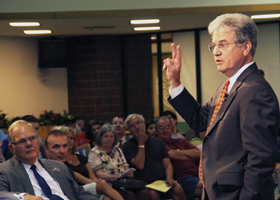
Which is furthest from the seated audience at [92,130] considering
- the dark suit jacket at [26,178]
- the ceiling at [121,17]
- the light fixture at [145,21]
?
the dark suit jacket at [26,178]

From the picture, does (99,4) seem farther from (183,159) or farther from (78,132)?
(183,159)

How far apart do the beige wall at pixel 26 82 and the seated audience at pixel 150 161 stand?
4328mm

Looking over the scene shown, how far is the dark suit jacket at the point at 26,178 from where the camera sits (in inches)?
110

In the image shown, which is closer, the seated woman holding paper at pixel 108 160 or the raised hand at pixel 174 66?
the raised hand at pixel 174 66

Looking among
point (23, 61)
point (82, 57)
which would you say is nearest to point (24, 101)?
point (23, 61)

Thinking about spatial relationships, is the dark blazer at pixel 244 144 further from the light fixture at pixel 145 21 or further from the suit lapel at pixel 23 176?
the light fixture at pixel 145 21

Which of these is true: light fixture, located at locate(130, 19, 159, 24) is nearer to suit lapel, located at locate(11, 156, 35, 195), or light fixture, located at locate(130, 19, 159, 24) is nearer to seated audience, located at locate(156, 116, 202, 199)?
seated audience, located at locate(156, 116, 202, 199)

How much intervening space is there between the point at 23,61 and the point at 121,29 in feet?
7.77

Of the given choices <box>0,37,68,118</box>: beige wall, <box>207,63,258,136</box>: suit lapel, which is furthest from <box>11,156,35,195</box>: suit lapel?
<box>0,37,68,118</box>: beige wall

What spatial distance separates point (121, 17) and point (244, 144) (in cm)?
473

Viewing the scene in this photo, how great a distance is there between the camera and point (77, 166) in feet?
13.6

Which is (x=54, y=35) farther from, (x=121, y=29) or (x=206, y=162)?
(x=206, y=162)

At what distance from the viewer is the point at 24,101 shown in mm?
8570

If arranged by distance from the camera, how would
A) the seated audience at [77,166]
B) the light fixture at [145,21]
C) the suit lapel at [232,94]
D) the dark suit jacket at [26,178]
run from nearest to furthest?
the suit lapel at [232,94]
the dark suit jacket at [26,178]
the seated audience at [77,166]
the light fixture at [145,21]
